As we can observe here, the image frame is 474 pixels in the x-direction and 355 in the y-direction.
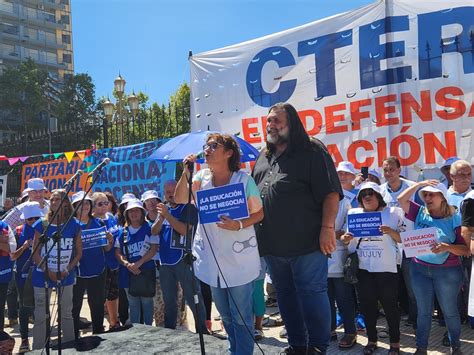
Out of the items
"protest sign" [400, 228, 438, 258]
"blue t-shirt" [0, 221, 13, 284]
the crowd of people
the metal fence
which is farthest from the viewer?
the metal fence

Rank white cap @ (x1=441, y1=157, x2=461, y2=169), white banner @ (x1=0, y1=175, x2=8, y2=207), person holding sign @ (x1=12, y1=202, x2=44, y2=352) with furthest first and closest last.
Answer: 1. white banner @ (x1=0, y1=175, x2=8, y2=207)
2. white cap @ (x1=441, y1=157, x2=461, y2=169)
3. person holding sign @ (x1=12, y1=202, x2=44, y2=352)

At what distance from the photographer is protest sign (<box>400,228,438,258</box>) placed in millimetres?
4016

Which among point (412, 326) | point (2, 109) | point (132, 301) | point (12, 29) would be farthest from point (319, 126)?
point (12, 29)

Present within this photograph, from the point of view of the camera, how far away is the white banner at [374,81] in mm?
6500

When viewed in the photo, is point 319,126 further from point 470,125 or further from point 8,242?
point 8,242

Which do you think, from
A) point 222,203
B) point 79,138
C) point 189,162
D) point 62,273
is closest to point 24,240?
point 62,273

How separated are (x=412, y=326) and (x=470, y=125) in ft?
9.43

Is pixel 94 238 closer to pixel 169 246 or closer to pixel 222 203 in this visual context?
pixel 169 246

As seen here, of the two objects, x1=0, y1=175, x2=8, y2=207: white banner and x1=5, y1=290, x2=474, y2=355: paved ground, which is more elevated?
x1=0, y1=175, x2=8, y2=207: white banner

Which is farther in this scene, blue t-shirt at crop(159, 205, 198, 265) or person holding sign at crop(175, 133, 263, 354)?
blue t-shirt at crop(159, 205, 198, 265)

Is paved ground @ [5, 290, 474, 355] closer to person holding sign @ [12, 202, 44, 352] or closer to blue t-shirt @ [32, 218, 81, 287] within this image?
person holding sign @ [12, 202, 44, 352]

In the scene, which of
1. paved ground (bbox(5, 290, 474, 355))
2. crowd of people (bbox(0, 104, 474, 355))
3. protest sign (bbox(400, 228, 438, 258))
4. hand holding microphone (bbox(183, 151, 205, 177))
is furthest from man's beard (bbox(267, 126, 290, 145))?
paved ground (bbox(5, 290, 474, 355))

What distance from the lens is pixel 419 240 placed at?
13.4 ft

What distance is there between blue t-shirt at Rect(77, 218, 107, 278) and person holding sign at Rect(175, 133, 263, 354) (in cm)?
245
